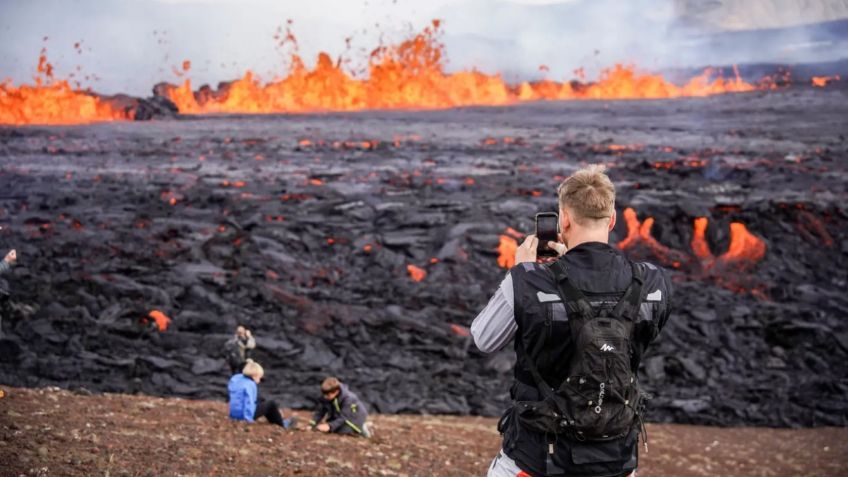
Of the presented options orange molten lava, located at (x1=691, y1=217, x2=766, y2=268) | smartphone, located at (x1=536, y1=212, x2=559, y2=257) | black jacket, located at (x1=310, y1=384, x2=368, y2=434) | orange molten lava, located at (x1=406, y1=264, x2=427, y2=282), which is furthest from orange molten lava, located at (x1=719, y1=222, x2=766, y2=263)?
smartphone, located at (x1=536, y1=212, x2=559, y2=257)

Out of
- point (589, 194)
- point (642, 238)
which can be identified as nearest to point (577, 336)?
point (589, 194)

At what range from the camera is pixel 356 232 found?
12.8 m

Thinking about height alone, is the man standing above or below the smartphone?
below

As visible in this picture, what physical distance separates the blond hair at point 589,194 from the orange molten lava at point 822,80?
1256 cm

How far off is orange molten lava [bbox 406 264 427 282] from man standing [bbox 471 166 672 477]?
976 centimetres

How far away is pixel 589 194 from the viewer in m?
2.58

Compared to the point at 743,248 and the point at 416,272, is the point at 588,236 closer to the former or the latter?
the point at 416,272

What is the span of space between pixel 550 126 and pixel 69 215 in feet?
23.7

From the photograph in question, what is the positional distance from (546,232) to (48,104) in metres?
11.4

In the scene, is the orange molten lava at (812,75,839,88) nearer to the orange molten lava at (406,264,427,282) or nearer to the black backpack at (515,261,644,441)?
the orange molten lava at (406,264,427,282)

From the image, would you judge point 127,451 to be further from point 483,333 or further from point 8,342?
point 8,342

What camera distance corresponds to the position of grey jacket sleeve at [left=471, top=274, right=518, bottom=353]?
8.35 feet

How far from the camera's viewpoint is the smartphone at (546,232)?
282 cm

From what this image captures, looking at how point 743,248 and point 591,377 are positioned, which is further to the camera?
point 743,248
